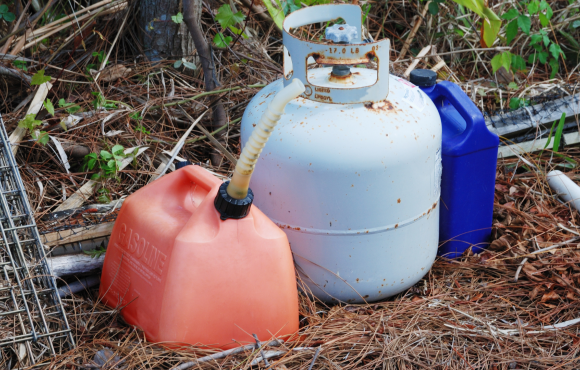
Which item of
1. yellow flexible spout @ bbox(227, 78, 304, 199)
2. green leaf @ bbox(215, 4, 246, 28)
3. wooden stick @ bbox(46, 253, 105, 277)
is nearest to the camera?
yellow flexible spout @ bbox(227, 78, 304, 199)

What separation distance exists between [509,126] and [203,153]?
53.0 inches

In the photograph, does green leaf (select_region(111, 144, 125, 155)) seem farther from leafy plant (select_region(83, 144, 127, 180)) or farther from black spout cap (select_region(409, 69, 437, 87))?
black spout cap (select_region(409, 69, 437, 87))

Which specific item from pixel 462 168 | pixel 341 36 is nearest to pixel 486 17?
pixel 462 168

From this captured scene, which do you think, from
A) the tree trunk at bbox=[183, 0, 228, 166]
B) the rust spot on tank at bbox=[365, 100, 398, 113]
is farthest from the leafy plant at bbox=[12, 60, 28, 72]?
the rust spot on tank at bbox=[365, 100, 398, 113]

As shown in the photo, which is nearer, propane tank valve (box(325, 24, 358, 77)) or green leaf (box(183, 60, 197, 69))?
propane tank valve (box(325, 24, 358, 77))

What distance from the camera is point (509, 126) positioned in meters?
2.46

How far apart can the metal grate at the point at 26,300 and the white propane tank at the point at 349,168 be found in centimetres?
63

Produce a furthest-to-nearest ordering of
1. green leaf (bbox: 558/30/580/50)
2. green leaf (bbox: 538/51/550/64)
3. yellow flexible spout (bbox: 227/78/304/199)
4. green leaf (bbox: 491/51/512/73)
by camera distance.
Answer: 1. green leaf (bbox: 558/30/580/50)
2. green leaf (bbox: 538/51/550/64)
3. green leaf (bbox: 491/51/512/73)
4. yellow flexible spout (bbox: 227/78/304/199)

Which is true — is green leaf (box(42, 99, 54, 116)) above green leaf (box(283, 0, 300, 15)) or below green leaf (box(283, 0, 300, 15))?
below

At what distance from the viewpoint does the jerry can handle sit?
1.79 m

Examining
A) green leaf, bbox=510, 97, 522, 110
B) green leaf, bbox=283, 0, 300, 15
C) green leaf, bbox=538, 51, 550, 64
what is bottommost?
green leaf, bbox=510, 97, 522, 110

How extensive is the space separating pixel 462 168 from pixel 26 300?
1380 millimetres

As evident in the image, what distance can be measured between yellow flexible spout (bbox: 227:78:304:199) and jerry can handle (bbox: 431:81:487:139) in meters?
0.79

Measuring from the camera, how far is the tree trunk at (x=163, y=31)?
2.48 metres
